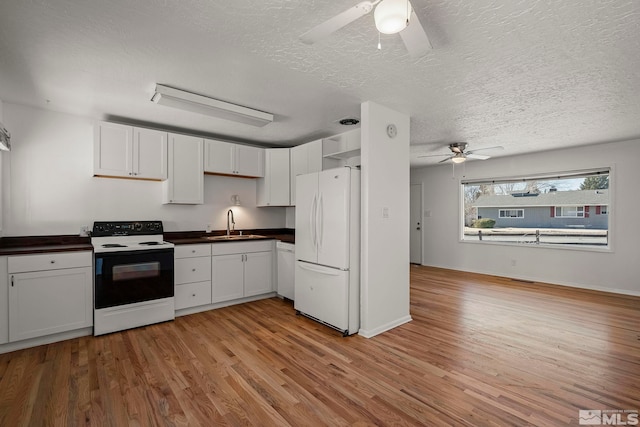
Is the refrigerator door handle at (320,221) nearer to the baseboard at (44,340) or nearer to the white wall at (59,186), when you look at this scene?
the white wall at (59,186)

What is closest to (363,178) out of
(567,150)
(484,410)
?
(484,410)

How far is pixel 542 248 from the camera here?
18.6 feet

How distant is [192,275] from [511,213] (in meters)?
5.99

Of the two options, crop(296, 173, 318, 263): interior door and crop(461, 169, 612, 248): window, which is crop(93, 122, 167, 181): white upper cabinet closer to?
crop(296, 173, 318, 263): interior door

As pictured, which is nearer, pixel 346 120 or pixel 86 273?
pixel 86 273

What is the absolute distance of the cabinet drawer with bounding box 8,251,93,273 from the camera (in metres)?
2.83

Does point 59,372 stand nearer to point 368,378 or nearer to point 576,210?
point 368,378

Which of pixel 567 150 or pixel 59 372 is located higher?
pixel 567 150

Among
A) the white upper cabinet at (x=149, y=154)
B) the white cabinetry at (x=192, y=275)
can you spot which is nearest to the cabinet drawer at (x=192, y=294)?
the white cabinetry at (x=192, y=275)

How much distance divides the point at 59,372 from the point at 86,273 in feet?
3.30

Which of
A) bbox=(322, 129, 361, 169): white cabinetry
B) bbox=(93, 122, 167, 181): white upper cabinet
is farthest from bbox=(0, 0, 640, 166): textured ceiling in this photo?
bbox=(322, 129, 361, 169): white cabinetry

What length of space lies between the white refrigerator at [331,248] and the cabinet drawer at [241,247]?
0.91m

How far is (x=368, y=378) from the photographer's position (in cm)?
237

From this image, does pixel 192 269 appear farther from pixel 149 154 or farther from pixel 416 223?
pixel 416 223
